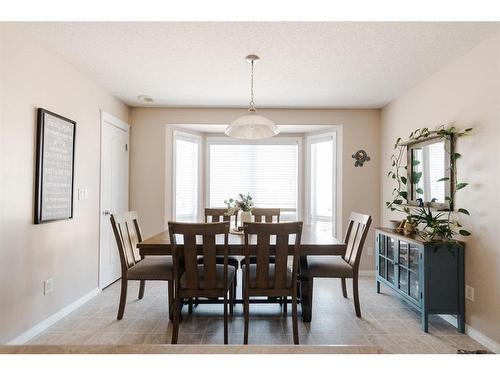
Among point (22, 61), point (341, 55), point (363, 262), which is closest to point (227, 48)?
point (341, 55)

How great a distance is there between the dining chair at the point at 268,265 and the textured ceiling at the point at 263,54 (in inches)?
56.0

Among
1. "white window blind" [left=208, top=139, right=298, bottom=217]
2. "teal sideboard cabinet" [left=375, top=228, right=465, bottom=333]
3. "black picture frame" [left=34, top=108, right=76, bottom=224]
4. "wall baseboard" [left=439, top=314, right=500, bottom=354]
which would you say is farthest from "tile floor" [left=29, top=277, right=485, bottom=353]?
"white window blind" [left=208, top=139, right=298, bottom=217]

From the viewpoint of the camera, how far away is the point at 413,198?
3090 millimetres

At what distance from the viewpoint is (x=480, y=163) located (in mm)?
2182

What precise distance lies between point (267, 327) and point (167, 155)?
262 centimetres

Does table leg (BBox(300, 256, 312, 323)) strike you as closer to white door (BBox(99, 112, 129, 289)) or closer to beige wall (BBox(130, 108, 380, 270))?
beige wall (BBox(130, 108, 380, 270))

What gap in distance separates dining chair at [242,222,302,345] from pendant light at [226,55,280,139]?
2.90 feet

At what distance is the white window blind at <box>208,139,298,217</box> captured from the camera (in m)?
4.54

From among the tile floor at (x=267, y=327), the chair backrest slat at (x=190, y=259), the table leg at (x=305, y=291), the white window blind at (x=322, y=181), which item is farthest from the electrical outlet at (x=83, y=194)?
the white window blind at (x=322, y=181)

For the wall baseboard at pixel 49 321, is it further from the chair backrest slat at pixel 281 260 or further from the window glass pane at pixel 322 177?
the window glass pane at pixel 322 177

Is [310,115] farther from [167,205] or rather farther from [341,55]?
[167,205]

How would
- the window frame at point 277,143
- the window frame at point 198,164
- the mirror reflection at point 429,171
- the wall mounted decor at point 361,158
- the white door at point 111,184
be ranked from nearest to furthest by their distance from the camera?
the mirror reflection at point 429,171
the white door at point 111,184
the wall mounted decor at point 361,158
the window frame at point 198,164
the window frame at point 277,143

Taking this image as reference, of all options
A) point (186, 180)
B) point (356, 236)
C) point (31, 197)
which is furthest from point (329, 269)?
point (186, 180)

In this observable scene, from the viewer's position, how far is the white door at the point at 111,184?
3.26 m
